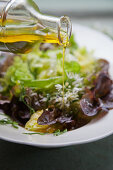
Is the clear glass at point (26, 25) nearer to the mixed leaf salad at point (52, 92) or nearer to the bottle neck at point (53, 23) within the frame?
the bottle neck at point (53, 23)

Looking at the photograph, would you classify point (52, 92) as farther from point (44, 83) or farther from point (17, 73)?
point (17, 73)

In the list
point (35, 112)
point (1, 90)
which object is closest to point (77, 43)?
point (1, 90)

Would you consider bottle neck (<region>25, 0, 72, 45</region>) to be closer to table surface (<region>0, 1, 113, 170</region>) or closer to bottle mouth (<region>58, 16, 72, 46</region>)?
bottle mouth (<region>58, 16, 72, 46</region>)

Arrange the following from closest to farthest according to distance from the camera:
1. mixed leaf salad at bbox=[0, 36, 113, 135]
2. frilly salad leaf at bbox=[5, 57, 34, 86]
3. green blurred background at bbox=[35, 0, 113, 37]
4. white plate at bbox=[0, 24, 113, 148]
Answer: white plate at bbox=[0, 24, 113, 148], mixed leaf salad at bbox=[0, 36, 113, 135], frilly salad leaf at bbox=[5, 57, 34, 86], green blurred background at bbox=[35, 0, 113, 37]

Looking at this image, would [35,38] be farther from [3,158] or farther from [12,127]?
[3,158]

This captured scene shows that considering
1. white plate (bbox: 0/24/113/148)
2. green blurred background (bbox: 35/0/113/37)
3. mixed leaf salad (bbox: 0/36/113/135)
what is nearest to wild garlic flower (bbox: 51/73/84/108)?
mixed leaf salad (bbox: 0/36/113/135)

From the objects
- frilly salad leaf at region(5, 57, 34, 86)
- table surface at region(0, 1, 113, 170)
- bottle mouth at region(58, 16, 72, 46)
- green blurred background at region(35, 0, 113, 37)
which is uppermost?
bottle mouth at region(58, 16, 72, 46)

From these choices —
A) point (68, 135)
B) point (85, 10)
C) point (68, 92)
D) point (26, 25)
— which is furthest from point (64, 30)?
point (85, 10)
